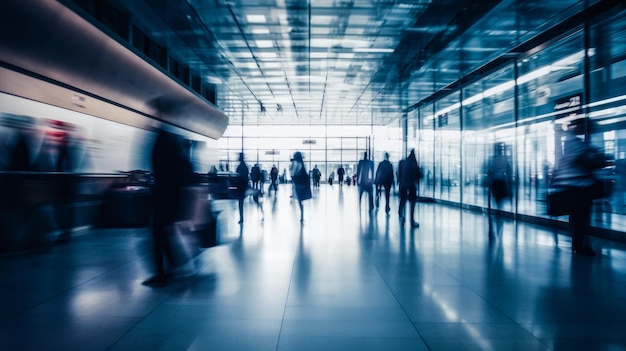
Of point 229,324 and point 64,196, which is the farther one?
point 64,196

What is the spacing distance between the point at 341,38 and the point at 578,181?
808 centimetres

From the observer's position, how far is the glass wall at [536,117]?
866 cm

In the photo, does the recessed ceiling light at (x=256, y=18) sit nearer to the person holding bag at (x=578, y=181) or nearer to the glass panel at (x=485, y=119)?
the person holding bag at (x=578, y=181)

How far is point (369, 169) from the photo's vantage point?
1262cm

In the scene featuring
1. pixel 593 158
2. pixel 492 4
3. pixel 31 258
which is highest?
pixel 492 4

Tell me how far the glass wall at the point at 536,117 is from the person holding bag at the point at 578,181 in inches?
9.1

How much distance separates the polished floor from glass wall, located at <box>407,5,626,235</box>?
2.76 meters

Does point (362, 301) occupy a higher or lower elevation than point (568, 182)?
lower

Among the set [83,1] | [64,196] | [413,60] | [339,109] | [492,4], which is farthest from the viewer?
[339,109]

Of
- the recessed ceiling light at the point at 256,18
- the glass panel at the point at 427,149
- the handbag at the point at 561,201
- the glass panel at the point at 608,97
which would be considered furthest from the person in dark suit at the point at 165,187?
the glass panel at the point at 427,149

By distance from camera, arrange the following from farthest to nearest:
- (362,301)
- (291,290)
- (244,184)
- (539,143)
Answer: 1. (539,143)
2. (244,184)
3. (291,290)
4. (362,301)

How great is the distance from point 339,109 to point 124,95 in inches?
613

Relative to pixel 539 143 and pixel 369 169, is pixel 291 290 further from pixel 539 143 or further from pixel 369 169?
pixel 539 143

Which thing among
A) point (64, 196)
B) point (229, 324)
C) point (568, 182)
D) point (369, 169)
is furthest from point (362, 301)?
point (369, 169)
